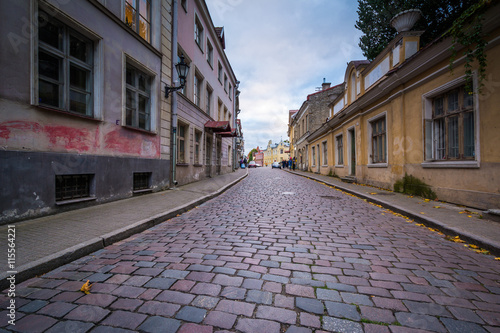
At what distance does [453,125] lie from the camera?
6.36m

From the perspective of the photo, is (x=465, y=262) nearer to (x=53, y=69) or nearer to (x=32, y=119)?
(x=32, y=119)

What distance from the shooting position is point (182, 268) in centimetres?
268

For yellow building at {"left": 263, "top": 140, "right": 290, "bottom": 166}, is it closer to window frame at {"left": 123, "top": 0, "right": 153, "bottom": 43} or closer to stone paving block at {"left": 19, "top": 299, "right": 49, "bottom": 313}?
window frame at {"left": 123, "top": 0, "right": 153, "bottom": 43}

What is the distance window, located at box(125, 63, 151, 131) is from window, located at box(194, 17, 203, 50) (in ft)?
20.3

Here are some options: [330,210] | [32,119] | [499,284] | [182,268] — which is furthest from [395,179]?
[32,119]

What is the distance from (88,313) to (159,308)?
0.58 metres

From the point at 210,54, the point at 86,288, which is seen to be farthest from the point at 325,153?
the point at 86,288

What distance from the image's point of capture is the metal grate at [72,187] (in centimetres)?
509

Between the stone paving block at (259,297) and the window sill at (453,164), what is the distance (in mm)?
6178

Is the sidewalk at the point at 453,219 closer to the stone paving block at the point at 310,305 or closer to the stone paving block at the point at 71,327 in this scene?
the stone paving block at the point at 310,305

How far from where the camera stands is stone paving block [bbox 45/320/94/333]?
67.5 inches

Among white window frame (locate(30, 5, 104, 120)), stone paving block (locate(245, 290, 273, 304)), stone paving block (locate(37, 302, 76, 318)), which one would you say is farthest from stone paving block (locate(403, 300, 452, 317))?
white window frame (locate(30, 5, 104, 120))

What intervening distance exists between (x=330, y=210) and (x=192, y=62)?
1055 cm

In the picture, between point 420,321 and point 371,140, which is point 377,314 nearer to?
point 420,321
